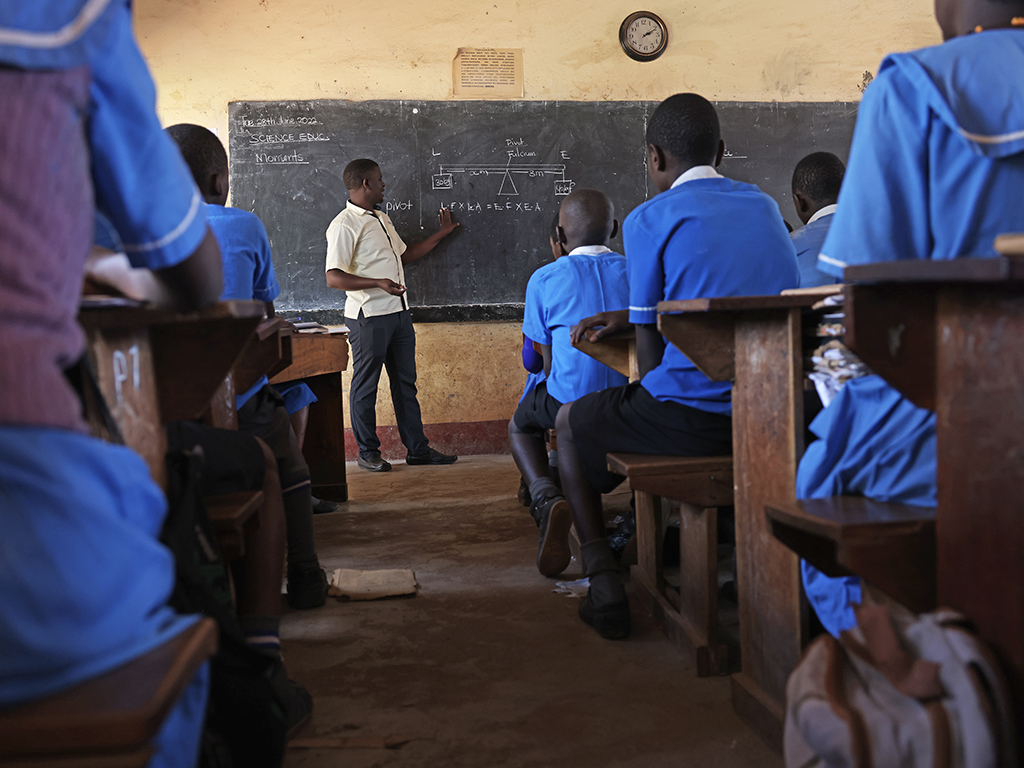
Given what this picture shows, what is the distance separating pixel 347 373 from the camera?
17.3ft

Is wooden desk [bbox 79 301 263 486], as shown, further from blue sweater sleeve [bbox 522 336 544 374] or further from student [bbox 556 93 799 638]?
blue sweater sleeve [bbox 522 336 544 374]

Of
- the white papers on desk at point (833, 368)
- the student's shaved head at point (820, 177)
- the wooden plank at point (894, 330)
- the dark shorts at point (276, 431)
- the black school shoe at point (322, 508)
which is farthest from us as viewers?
the black school shoe at point (322, 508)

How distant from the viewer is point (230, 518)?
1468 mm

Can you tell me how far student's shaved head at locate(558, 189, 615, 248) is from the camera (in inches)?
122

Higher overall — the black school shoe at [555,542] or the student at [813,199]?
the student at [813,199]

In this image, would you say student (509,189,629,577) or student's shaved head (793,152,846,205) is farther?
student's shaved head (793,152,846,205)

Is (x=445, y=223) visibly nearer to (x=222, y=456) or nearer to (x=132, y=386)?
(x=222, y=456)

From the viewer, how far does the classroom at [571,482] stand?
0.75 meters

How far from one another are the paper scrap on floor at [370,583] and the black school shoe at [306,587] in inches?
3.2

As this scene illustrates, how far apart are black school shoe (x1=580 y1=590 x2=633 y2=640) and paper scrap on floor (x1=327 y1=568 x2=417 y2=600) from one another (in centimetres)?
67

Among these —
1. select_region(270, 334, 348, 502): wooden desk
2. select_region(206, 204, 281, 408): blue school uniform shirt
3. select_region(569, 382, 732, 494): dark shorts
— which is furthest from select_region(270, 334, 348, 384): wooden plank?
select_region(569, 382, 732, 494): dark shorts

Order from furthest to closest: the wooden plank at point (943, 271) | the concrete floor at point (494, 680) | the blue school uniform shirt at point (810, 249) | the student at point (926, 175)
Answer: the blue school uniform shirt at point (810, 249)
the concrete floor at point (494, 680)
the student at point (926, 175)
the wooden plank at point (943, 271)

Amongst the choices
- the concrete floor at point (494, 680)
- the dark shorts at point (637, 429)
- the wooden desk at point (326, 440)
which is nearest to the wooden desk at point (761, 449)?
the concrete floor at point (494, 680)

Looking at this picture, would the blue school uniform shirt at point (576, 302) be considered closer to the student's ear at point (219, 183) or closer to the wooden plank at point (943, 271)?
the student's ear at point (219, 183)
